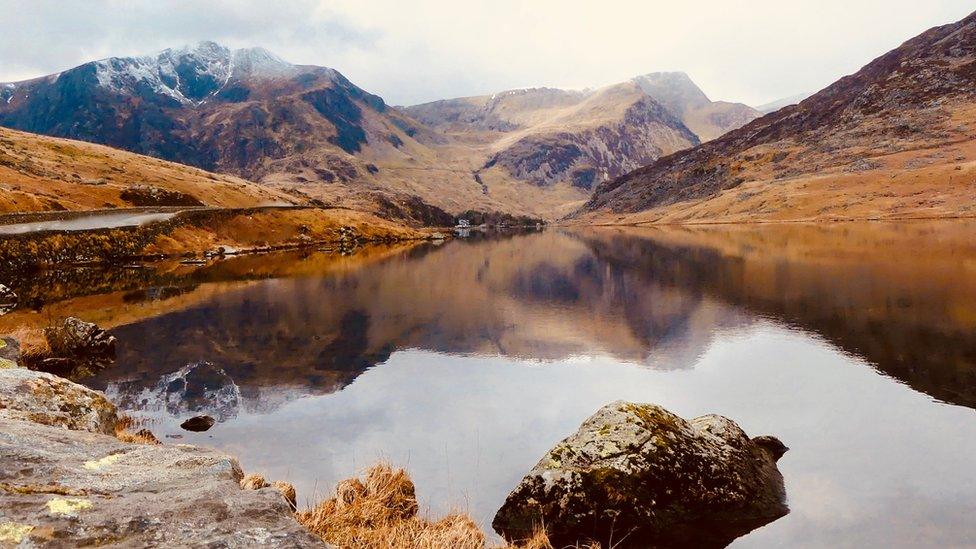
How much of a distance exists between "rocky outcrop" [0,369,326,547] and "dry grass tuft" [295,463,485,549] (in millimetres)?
2734

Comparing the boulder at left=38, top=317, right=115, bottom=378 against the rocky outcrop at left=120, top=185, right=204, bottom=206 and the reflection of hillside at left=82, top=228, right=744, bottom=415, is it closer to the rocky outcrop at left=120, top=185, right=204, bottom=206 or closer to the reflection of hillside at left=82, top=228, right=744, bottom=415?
the reflection of hillside at left=82, top=228, right=744, bottom=415

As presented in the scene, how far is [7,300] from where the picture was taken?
51.3 metres

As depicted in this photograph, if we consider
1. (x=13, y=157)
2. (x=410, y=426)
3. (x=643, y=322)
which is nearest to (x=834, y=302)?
(x=643, y=322)

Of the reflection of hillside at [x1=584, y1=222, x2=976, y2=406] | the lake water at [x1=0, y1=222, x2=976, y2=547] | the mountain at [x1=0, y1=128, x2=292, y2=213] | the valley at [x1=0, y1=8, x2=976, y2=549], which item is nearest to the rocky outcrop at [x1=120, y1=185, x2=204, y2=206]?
the mountain at [x1=0, y1=128, x2=292, y2=213]

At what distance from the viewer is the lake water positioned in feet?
55.6

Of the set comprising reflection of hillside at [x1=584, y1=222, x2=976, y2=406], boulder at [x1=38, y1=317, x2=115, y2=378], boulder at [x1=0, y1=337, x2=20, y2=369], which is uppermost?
boulder at [x1=0, y1=337, x2=20, y2=369]

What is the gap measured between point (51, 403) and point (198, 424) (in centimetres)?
790

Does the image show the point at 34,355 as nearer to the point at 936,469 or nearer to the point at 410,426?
the point at 410,426

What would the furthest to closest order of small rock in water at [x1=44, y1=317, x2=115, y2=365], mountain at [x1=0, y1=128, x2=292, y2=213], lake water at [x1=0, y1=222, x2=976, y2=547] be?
mountain at [x1=0, y1=128, x2=292, y2=213]
small rock in water at [x1=44, y1=317, x2=115, y2=365]
lake water at [x1=0, y1=222, x2=976, y2=547]

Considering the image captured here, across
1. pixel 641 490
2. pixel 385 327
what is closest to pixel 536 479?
pixel 641 490

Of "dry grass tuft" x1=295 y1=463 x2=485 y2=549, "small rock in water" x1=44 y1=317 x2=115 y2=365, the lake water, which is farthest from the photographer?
"small rock in water" x1=44 y1=317 x2=115 y2=365

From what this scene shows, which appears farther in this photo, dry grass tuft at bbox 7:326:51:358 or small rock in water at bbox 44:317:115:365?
small rock in water at bbox 44:317:115:365

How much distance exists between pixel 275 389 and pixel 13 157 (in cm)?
14381

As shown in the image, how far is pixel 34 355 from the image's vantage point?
31078 mm
